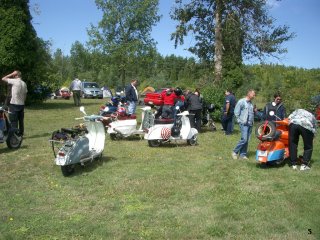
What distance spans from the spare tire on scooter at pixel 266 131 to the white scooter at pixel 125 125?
168 inches

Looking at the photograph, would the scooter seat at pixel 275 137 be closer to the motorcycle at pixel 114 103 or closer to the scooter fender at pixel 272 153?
the scooter fender at pixel 272 153

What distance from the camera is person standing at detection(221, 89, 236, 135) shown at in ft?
45.7

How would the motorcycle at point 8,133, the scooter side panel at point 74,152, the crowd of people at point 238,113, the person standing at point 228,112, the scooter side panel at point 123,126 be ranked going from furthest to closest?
the person standing at point 228,112
the scooter side panel at point 123,126
the motorcycle at point 8,133
the crowd of people at point 238,113
the scooter side panel at point 74,152

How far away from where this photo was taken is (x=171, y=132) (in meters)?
11.6

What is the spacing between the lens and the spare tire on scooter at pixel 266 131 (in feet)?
28.2

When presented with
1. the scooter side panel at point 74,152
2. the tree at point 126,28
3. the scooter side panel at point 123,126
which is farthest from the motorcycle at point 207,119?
the tree at point 126,28

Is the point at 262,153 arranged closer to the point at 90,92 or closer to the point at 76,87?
the point at 76,87

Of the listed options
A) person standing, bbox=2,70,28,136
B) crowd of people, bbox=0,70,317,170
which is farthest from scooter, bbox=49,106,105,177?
person standing, bbox=2,70,28,136

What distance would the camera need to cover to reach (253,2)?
20297 millimetres

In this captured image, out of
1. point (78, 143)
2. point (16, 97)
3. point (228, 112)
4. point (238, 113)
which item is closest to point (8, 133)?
point (16, 97)

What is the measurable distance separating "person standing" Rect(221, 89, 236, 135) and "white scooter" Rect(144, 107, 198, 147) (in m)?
2.43

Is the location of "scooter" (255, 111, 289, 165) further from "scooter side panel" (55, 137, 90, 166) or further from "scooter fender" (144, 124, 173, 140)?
"scooter side panel" (55, 137, 90, 166)

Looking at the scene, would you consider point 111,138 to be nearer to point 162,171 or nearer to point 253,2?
point 162,171

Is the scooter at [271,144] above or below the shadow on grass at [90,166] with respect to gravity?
above
